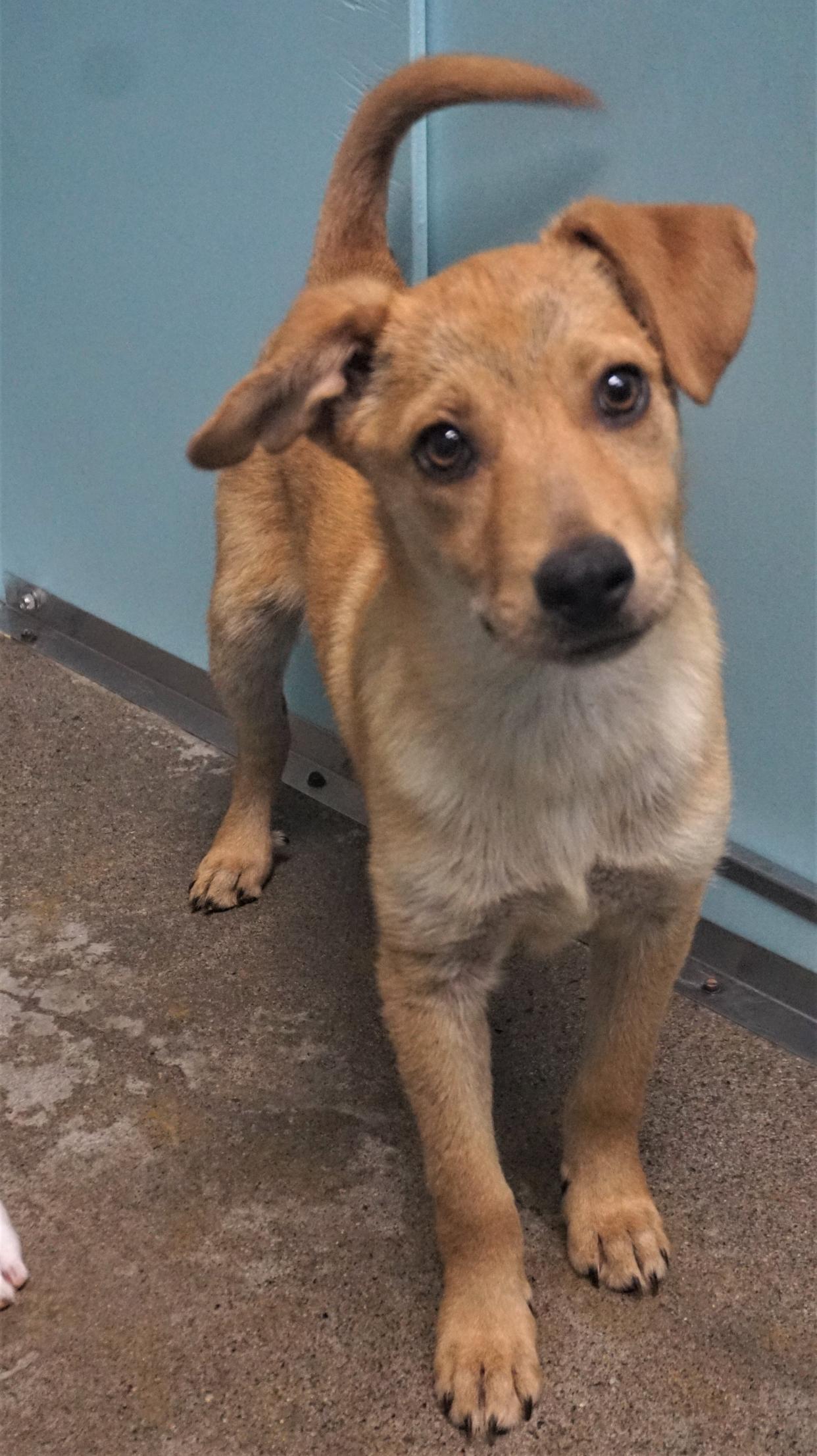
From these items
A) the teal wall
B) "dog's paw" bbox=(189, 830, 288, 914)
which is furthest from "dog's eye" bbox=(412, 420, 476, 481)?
"dog's paw" bbox=(189, 830, 288, 914)

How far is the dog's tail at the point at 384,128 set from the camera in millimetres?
2225

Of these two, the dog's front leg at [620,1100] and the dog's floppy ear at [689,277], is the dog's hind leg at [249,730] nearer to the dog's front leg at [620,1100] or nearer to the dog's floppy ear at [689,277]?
the dog's front leg at [620,1100]

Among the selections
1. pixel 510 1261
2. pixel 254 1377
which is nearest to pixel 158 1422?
pixel 254 1377

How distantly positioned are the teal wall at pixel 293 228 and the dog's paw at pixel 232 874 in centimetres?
61

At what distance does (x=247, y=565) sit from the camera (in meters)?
3.12

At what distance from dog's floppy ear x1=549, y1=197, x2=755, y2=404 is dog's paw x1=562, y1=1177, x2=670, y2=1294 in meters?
1.40

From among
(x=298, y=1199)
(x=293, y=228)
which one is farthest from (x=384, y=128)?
(x=298, y=1199)

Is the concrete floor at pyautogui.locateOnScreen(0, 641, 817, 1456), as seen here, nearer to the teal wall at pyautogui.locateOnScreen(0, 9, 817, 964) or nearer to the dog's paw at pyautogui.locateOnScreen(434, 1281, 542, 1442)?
the dog's paw at pyautogui.locateOnScreen(434, 1281, 542, 1442)

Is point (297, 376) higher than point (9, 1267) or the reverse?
higher

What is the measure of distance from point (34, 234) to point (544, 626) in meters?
3.07

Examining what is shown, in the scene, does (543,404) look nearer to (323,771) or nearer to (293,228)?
(293,228)

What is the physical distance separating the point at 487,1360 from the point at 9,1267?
0.85 meters

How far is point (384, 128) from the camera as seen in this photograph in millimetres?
2580

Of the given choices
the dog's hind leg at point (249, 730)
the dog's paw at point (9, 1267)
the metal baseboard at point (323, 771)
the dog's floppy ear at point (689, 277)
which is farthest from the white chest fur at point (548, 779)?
the dog's hind leg at point (249, 730)
